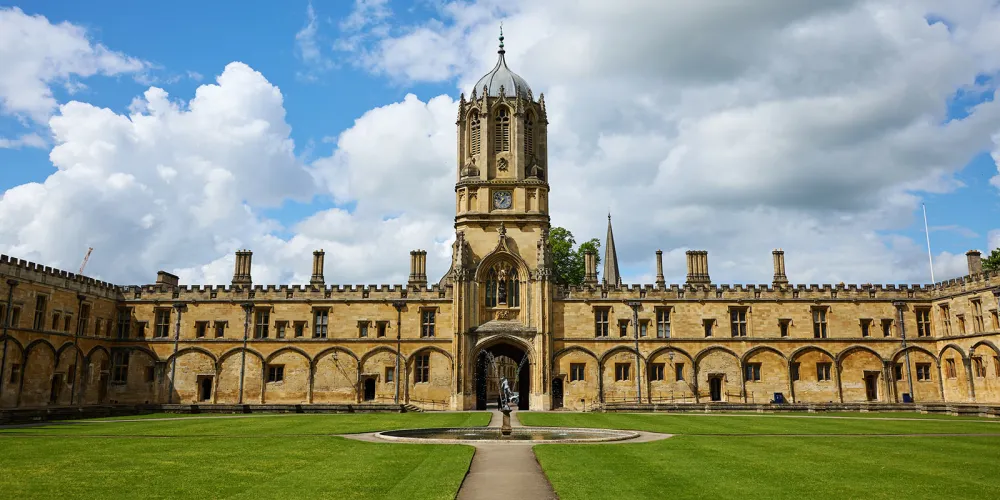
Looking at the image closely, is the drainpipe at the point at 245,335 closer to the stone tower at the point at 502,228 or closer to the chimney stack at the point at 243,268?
the chimney stack at the point at 243,268

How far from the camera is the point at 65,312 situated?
4397cm

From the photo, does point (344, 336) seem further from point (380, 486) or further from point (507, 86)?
point (380, 486)

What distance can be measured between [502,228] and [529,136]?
8029 millimetres

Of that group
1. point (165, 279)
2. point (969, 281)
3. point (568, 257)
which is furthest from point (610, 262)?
point (165, 279)

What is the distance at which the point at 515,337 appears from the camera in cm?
4675

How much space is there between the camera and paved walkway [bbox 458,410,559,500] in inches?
480

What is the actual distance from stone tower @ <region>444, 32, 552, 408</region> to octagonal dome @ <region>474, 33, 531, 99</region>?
0.08 m

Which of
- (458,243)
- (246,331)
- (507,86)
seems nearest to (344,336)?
(246,331)

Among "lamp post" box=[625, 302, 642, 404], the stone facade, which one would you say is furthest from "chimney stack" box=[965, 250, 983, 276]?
"lamp post" box=[625, 302, 642, 404]

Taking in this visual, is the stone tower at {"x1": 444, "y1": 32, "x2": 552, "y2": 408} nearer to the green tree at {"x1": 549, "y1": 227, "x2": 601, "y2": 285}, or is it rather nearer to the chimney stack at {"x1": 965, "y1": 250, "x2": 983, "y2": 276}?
the green tree at {"x1": 549, "y1": 227, "x2": 601, "y2": 285}

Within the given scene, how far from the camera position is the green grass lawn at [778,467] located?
40.4 ft

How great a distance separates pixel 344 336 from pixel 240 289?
8.14m

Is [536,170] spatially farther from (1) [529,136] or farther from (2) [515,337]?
(2) [515,337]

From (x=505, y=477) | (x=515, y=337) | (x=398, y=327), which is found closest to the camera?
(x=505, y=477)
